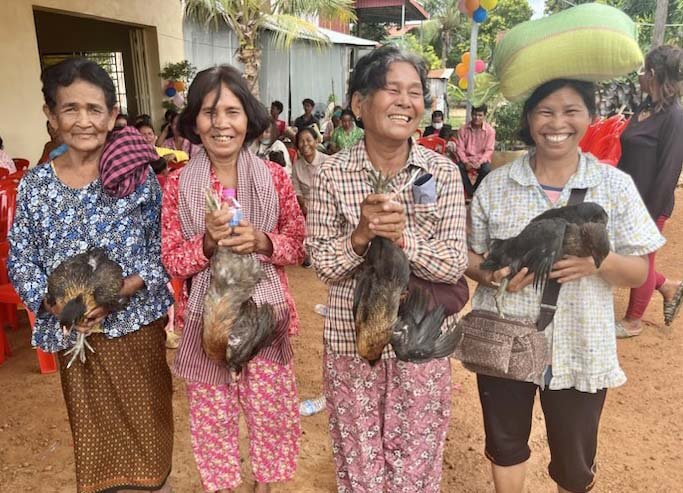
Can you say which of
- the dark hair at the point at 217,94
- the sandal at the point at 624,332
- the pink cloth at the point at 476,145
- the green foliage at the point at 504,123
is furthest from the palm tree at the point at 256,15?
the dark hair at the point at 217,94

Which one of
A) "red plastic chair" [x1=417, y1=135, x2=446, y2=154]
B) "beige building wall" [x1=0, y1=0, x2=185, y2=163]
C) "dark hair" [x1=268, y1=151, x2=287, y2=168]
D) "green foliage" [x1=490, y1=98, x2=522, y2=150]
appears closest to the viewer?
"dark hair" [x1=268, y1=151, x2=287, y2=168]

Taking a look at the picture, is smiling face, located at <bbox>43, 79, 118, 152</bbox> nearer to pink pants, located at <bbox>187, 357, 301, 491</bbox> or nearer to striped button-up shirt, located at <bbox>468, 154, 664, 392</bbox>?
pink pants, located at <bbox>187, 357, 301, 491</bbox>

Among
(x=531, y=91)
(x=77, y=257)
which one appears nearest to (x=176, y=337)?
(x=77, y=257)

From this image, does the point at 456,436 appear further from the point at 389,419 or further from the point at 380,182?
the point at 380,182

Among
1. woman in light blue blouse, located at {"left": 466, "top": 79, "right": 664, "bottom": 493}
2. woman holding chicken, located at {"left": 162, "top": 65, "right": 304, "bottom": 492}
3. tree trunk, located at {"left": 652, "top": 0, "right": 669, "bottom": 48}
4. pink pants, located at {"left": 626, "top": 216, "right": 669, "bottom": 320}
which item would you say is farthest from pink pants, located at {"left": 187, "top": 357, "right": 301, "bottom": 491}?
tree trunk, located at {"left": 652, "top": 0, "right": 669, "bottom": 48}

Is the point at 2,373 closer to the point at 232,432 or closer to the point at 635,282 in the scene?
the point at 232,432

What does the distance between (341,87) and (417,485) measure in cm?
2079

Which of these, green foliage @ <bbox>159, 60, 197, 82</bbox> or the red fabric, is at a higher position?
green foliage @ <bbox>159, 60, 197, 82</bbox>

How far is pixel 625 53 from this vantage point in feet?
5.94

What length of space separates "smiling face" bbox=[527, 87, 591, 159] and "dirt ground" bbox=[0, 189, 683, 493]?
2008 millimetres

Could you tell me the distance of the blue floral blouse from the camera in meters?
2.21

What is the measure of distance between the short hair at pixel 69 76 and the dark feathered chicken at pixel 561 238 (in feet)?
5.94

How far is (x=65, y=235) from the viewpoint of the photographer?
2209 millimetres

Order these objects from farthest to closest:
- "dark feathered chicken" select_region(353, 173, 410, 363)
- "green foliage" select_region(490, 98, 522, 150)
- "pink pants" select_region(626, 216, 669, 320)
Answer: "green foliage" select_region(490, 98, 522, 150)
"pink pants" select_region(626, 216, 669, 320)
"dark feathered chicken" select_region(353, 173, 410, 363)
